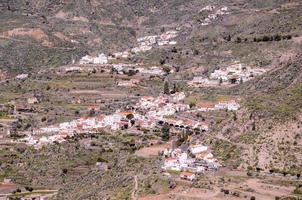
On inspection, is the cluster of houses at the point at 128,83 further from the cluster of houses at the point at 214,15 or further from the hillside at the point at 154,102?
the cluster of houses at the point at 214,15

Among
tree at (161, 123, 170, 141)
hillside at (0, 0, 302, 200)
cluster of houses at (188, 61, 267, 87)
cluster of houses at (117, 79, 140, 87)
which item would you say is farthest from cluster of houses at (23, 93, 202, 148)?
cluster of houses at (117, 79, 140, 87)

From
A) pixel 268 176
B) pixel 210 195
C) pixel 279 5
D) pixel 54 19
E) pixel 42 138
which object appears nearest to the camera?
pixel 210 195

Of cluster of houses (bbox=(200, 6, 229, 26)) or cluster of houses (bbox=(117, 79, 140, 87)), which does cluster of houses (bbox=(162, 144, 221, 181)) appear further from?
cluster of houses (bbox=(200, 6, 229, 26))

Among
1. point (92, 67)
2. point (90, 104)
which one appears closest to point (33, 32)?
point (92, 67)

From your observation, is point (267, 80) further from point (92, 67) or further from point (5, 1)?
point (5, 1)

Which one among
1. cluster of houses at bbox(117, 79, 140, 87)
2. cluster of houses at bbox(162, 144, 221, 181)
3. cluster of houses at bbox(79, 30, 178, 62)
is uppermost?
cluster of houses at bbox(79, 30, 178, 62)

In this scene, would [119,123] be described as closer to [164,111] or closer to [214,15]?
[164,111]
